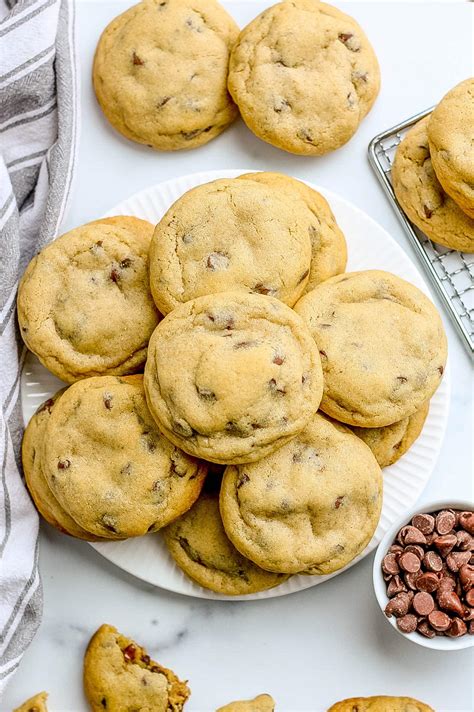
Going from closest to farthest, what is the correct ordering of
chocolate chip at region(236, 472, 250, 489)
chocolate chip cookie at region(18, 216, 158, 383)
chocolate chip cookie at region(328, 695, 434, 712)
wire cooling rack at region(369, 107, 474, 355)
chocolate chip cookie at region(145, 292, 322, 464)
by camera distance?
chocolate chip cookie at region(145, 292, 322, 464)
chocolate chip at region(236, 472, 250, 489)
chocolate chip cookie at region(18, 216, 158, 383)
chocolate chip cookie at region(328, 695, 434, 712)
wire cooling rack at region(369, 107, 474, 355)

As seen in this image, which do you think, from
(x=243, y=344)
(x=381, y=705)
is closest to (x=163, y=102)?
(x=243, y=344)

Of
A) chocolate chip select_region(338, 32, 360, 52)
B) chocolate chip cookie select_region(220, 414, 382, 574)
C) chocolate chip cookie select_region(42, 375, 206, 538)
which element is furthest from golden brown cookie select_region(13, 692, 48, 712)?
chocolate chip select_region(338, 32, 360, 52)

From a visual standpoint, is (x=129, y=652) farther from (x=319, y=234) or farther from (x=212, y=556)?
(x=319, y=234)

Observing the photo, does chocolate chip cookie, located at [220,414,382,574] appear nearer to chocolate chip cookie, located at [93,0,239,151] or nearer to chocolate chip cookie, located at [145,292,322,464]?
chocolate chip cookie, located at [145,292,322,464]

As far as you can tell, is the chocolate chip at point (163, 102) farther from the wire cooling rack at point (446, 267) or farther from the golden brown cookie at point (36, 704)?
the golden brown cookie at point (36, 704)

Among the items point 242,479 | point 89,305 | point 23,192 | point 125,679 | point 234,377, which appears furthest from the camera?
point 23,192

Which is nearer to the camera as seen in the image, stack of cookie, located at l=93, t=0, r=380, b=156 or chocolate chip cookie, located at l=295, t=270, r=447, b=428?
chocolate chip cookie, located at l=295, t=270, r=447, b=428

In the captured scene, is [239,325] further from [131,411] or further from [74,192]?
[74,192]

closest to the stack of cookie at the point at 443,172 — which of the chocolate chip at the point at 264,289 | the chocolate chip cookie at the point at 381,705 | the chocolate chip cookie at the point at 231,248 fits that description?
the chocolate chip cookie at the point at 231,248
